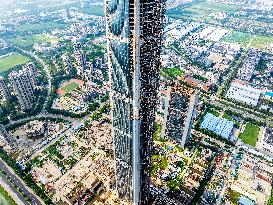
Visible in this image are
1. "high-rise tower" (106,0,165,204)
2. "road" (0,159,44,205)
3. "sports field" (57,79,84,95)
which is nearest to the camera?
"high-rise tower" (106,0,165,204)

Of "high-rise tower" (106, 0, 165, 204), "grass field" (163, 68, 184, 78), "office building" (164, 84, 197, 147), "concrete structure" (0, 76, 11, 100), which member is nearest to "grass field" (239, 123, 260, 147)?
"office building" (164, 84, 197, 147)

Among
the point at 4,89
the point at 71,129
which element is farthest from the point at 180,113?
the point at 4,89

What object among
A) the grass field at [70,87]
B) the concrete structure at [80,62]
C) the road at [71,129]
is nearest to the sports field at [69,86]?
the grass field at [70,87]

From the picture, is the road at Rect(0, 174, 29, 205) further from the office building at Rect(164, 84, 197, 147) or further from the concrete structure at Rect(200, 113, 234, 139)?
the concrete structure at Rect(200, 113, 234, 139)

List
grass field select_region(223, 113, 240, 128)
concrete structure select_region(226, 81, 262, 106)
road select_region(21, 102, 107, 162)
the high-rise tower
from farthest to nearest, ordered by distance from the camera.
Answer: concrete structure select_region(226, 81, 262, 106) < grass field select_region(223, 113, 240, 128) < road select_region(21, 102, 107, 162) < the high-rise tower

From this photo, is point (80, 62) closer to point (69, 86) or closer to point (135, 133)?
point (69, 86)

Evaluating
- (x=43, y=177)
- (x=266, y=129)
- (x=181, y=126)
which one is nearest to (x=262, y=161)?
(x=266, y=129)
